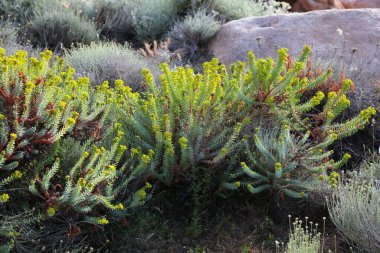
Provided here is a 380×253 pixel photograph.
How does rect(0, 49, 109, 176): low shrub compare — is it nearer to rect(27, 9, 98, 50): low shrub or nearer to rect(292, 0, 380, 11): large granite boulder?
rect(27, 9, 98, 50): low shrub

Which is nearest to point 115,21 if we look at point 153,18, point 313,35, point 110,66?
point 153,18

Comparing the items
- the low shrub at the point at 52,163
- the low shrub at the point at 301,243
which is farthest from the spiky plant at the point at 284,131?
the low shrub at the point at 52,163

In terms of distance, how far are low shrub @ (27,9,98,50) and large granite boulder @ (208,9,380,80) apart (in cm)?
181

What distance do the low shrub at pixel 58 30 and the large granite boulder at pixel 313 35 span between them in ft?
5.93

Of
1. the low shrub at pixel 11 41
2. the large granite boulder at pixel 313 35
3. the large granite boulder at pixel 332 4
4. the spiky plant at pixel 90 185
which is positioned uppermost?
the spiky plant at pixel 90 185

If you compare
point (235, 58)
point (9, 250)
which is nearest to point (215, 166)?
point (9, 250)

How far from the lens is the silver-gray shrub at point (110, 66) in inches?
215

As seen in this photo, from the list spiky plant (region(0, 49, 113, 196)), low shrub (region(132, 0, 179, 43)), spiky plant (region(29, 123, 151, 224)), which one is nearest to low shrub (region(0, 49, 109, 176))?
spiky plant (region(0, 49, 113, 196))

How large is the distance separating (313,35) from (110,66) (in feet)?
8.18

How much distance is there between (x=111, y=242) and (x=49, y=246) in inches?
15.0

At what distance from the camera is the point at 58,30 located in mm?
7332

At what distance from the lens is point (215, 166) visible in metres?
3.72

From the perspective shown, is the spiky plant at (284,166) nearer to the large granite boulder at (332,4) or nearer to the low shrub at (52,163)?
the low shrub at (52,163)

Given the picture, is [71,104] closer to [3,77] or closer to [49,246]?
[3,77]
